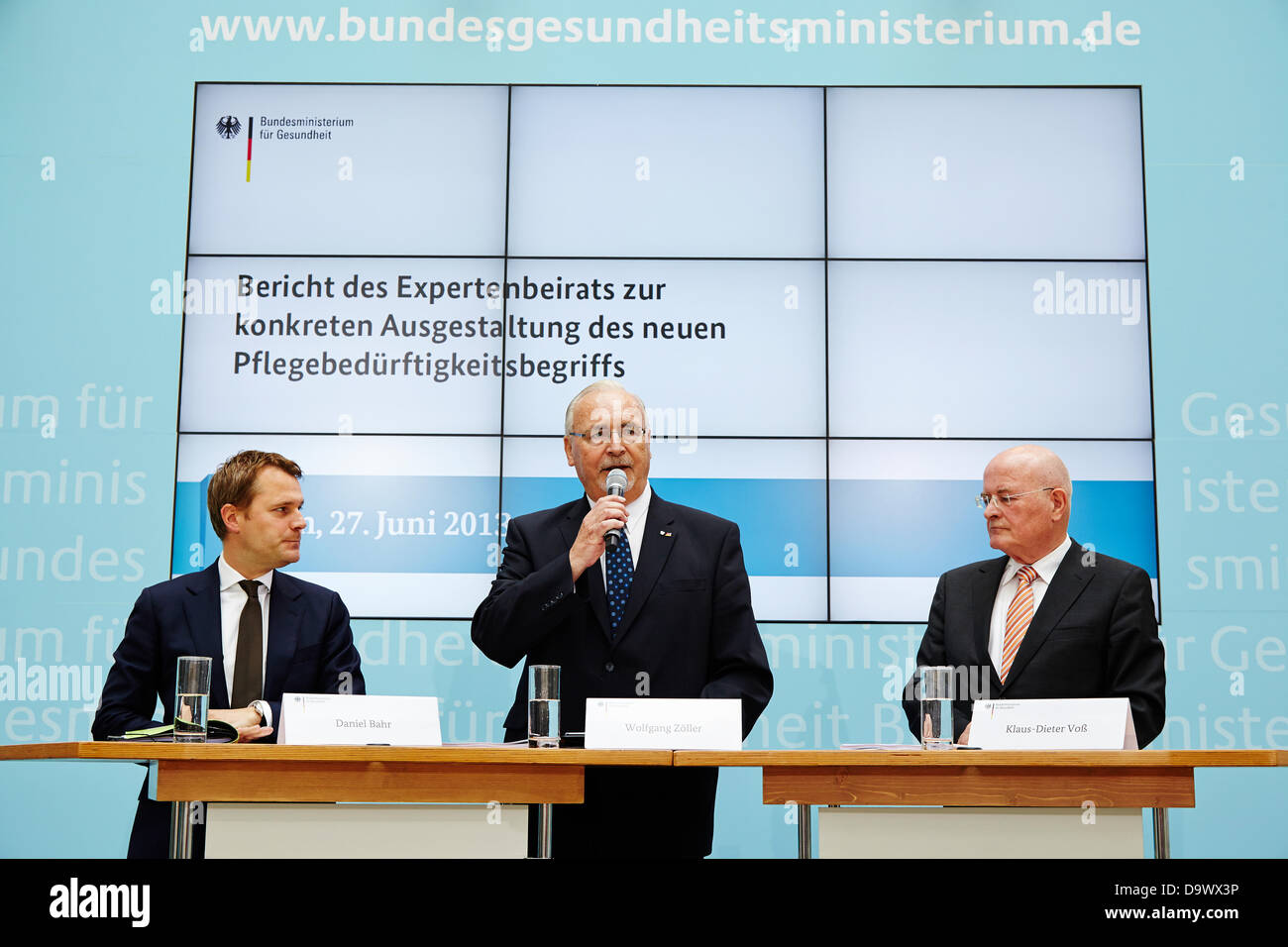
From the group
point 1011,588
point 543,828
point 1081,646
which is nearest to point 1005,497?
point 1011,588

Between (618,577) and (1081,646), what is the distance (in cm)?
128

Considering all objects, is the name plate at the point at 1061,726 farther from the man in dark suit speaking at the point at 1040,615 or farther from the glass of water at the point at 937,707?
the man in dark suit speaking at the point at 1040,615

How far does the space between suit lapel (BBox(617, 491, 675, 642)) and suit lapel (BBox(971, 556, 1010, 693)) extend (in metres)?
0.90

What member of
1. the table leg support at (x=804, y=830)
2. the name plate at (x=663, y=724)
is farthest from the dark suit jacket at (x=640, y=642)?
the name plate at (x=663, y=724)

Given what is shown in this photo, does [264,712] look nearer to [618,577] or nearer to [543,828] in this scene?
[543,828]

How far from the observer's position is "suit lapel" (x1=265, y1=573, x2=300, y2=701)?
131 inches

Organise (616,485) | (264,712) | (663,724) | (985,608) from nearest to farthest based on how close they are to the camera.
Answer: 1. (663,724)
2. (264,712)
3. (616,485)
4. (985,608)

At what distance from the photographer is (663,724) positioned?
2760 mm

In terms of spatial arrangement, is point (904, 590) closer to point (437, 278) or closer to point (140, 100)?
point (437, 278)

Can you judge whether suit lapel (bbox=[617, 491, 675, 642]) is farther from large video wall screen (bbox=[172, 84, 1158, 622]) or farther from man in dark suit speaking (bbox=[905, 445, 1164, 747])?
large video wall screen (bbox=[172, 84, 1158, 622])

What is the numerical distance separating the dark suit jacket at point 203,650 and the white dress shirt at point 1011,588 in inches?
69.7

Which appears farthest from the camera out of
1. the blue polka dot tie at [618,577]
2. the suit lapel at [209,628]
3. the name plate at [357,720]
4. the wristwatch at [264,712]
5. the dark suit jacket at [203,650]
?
the blue polka dot tie at [618,577]

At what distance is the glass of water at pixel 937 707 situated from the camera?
289cm
